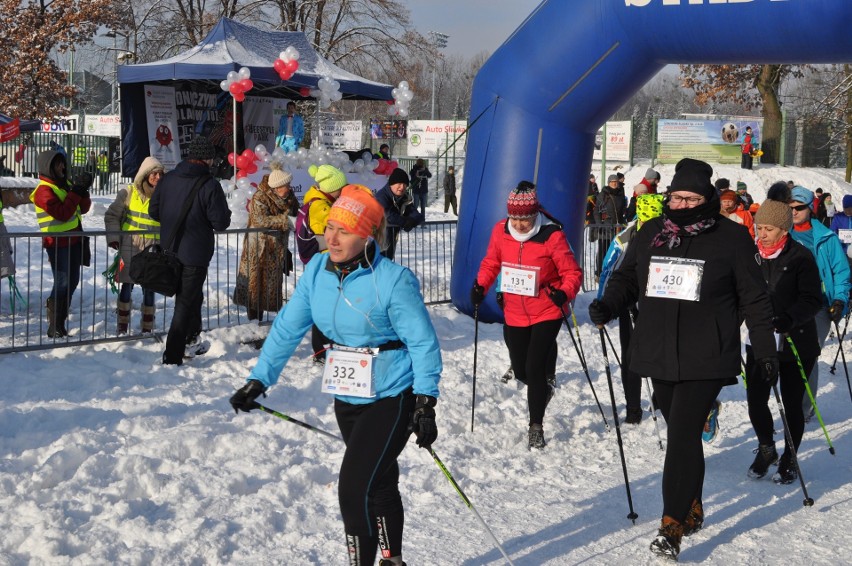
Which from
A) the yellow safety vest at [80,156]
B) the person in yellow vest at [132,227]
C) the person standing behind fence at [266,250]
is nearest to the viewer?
the person in yellow vest at [132,227]

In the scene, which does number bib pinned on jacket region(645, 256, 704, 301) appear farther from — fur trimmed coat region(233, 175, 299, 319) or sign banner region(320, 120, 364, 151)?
sign banner region(320, 120, 364, 151)

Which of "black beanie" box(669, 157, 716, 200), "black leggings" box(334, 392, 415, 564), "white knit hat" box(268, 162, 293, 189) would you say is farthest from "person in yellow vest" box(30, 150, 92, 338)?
"black beanie" box(669, 157, 716, 200)

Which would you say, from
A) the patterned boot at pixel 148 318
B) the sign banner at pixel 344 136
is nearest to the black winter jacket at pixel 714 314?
the patterned boot at pixel 148 318

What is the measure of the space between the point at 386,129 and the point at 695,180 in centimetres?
3409

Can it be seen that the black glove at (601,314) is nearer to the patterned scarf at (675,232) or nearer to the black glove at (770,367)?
the patterned scarf at (675,232)

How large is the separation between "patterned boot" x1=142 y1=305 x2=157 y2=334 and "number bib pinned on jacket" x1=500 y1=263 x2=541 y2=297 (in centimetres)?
357

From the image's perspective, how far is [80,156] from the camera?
2719 centimetres

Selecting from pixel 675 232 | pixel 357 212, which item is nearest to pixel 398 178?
pixel 675 232

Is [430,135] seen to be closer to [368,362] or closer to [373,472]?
[368,362]

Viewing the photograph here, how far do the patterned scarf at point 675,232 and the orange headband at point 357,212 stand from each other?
1568mm

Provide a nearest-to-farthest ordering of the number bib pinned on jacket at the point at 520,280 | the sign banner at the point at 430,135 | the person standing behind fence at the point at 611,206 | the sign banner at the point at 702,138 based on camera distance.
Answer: the number bib pinned on jacket at the point at 520,280 → the person standing behind fence at the point at 611,206 → the sign banner at the point at 702,138 → the sign banner at the point at 430,135

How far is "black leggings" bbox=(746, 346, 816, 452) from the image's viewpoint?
6270 mm

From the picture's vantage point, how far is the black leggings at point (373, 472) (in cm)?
392

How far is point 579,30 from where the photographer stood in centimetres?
960
